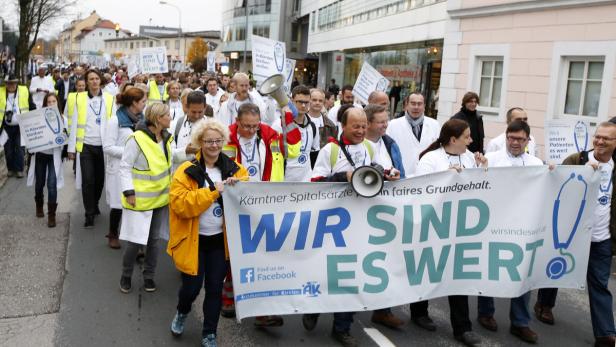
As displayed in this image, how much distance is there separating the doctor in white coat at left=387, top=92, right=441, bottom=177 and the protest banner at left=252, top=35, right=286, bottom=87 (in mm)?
2589

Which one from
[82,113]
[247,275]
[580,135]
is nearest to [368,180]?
[247,275]

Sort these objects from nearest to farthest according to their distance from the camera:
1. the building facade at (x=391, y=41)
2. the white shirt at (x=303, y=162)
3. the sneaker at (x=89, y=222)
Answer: the white shirt at (x=303, y=162), the sneaker at (x=89, y=222), the building facade at (x=391, y=41)

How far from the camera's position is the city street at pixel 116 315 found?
4.72 metres

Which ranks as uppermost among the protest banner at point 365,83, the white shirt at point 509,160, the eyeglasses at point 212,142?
the protest banner at point 365,83

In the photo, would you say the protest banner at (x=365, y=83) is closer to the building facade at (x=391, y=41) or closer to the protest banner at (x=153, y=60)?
the protest banner at (x=153, y=60)

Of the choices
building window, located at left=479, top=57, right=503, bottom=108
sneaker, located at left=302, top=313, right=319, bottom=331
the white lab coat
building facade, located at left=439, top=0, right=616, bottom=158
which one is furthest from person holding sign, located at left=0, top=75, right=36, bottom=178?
building window, located at left=479, top=57, right=503, bottom=108

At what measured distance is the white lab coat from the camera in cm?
688

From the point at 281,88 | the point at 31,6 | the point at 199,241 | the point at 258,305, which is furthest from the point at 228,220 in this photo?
the point at 31,6

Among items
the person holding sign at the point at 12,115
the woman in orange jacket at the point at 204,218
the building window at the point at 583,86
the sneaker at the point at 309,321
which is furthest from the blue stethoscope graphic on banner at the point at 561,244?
the person holding sign at the point at 12,115

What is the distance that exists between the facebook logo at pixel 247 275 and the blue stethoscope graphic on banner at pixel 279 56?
537 centimetres

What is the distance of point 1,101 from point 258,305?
26.9 ft

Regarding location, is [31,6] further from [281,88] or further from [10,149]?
[281,88]

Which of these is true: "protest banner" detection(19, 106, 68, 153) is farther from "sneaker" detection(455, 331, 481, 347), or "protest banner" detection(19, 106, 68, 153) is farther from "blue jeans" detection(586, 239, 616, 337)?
"blue jeans" detection(586, 239, 616, 337)

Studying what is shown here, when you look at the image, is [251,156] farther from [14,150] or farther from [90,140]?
[14,150]
